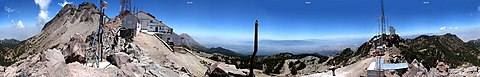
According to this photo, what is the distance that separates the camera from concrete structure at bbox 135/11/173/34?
2269 inches

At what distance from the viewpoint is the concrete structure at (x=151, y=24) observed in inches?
2269

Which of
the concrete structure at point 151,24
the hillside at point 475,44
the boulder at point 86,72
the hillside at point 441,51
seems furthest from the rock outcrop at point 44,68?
the concrete structure at point 151,24

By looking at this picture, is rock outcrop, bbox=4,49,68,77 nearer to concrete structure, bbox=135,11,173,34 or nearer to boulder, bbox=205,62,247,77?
boulder, bbox=205,62,247,77

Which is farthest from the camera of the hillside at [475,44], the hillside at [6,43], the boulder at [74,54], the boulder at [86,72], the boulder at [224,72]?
the hillside at [6,43]

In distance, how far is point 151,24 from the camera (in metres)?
58.3

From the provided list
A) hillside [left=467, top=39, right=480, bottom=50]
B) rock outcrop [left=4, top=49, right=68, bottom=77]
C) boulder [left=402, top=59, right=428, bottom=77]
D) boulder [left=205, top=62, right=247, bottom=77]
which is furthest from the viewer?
hillside [left=467, top=39, right=480, bottom=50]

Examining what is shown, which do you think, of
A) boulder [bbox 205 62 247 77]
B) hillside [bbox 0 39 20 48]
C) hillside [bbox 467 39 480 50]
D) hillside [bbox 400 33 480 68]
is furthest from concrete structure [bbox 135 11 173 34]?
hillside [bbox 467 39 480 50]

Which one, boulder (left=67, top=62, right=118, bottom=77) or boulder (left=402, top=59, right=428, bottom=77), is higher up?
boulder (left=67, top=62, right=118, bottom=77)

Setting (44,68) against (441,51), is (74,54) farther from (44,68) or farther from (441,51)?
(441,51)

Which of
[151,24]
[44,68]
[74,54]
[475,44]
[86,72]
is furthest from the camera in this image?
[151,24]

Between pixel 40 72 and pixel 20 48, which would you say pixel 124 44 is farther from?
pixel 20 48

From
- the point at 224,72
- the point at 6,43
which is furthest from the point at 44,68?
the point at 6,43

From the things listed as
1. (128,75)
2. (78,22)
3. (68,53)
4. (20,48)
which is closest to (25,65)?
(128,75)

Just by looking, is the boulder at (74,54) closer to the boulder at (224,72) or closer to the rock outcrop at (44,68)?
the rock outcrop at (44,68)
